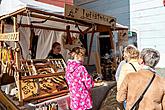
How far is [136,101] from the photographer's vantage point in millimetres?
2734

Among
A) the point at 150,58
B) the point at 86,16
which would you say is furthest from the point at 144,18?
the point at 150,58

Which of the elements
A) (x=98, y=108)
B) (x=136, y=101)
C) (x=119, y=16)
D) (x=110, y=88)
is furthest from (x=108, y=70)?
(x=136, y=101)

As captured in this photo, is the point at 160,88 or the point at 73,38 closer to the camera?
the point at 160,88

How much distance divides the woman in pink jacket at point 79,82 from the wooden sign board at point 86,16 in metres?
1.29

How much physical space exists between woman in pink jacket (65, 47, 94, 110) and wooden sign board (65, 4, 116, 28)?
129 centimetres

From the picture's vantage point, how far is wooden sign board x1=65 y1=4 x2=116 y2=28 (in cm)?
494

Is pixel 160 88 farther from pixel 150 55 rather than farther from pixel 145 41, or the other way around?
pixel 145 41

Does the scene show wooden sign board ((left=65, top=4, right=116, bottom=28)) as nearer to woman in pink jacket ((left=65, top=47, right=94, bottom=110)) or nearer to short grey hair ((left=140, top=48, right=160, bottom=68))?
woman in pink jacket ((left=65, top=47, right=94, bottom=110))

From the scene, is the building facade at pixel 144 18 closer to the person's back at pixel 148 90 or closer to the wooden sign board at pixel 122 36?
the wooden sign board at pixel 122 36

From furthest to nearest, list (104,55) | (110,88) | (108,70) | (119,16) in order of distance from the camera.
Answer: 1. (104,55)
2. (119,16)
3. (108,70)
4. (110,88)

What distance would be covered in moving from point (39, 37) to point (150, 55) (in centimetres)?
585

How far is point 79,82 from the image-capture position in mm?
3801

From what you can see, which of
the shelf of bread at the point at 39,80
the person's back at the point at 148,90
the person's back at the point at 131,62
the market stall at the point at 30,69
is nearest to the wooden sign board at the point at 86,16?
the market stall at the point at 30,69

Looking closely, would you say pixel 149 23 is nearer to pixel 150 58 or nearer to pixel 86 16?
pixel 86 16
